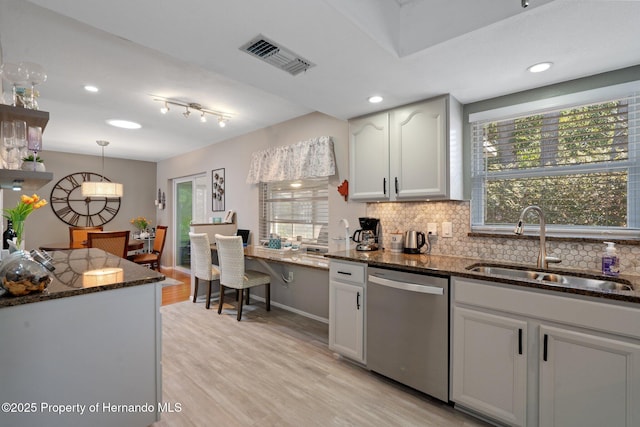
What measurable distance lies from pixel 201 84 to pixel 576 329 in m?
3.28

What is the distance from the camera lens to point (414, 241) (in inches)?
103

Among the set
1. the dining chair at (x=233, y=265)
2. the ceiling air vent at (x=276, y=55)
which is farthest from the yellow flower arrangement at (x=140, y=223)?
the ceiling air vent at (x=276, y=55)

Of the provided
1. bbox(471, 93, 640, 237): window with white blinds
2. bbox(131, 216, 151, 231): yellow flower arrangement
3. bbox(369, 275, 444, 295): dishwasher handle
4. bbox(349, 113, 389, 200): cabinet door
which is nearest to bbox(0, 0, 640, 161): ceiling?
bbox(349, 113, 389, 200): cabinet door

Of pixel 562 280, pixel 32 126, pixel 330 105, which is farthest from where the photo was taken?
pixel 330 105

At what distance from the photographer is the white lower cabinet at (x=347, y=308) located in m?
2.35

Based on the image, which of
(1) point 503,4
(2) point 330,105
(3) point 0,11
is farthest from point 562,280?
(3) point 0,11

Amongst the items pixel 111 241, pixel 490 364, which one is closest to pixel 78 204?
pixel 111 241

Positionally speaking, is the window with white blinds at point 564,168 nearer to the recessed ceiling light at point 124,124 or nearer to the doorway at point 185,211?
the recessed ceiling light at point 124,124

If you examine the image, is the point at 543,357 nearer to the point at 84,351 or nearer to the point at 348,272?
the point at 348,272

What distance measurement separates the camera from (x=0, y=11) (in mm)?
1748

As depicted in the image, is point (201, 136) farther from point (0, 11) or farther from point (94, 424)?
point (94, 424)

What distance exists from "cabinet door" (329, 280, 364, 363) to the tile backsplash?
0.74 meters

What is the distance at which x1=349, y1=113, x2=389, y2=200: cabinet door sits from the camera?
8.70 feet

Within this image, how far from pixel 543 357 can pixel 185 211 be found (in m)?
6.22
